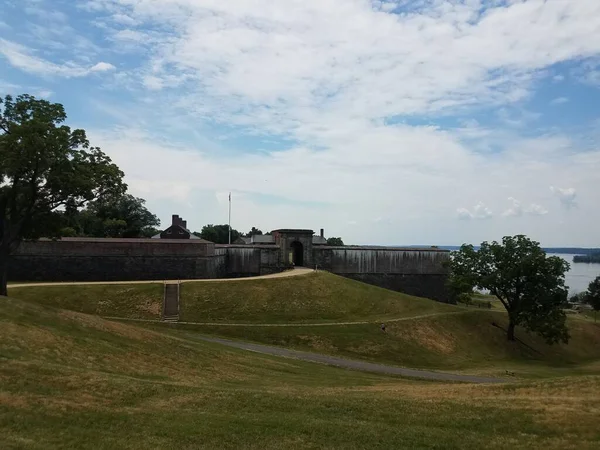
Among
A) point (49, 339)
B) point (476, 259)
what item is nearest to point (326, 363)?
point (49, 339)

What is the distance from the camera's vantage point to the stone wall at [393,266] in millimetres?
58500

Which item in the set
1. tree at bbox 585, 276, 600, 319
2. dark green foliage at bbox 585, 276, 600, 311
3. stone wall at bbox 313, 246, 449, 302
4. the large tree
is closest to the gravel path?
stone wall at bbox 313, 246, 449, 302

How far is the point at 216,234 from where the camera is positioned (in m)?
114

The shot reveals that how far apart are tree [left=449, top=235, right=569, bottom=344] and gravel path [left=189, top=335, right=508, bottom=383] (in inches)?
733

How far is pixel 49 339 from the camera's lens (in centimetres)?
1823

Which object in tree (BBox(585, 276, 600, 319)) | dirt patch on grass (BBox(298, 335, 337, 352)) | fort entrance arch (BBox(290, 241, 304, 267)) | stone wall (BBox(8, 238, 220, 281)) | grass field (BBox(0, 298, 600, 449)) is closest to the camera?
grass field (BBox(0, 298, 600, 449))

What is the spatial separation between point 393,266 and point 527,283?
1774cm

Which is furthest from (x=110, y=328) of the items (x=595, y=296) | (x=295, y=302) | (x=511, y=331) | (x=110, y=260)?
(x=595, y=296)

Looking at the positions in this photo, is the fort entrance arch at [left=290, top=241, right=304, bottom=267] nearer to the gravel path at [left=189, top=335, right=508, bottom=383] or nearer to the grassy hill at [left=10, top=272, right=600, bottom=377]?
the grassy hill at [left=10, top=272, right=600, bottom=377]

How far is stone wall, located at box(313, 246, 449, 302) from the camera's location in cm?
5850

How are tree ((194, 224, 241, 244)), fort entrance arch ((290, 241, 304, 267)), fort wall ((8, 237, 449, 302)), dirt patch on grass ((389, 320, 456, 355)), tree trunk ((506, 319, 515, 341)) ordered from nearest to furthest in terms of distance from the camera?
dirt patch on grass ((389, 320, 456, 355))
tree trunk ((506, 319, 515, 341))
fort wall ((8, 237, 449, 302))
fort entrance arch ((290, 241, 304, 267))
tree ((194, 224, 241, 244))

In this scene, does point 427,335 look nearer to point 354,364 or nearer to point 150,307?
point 354,364

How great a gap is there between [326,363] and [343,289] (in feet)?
60.8

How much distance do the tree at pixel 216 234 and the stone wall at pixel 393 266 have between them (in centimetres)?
5642
